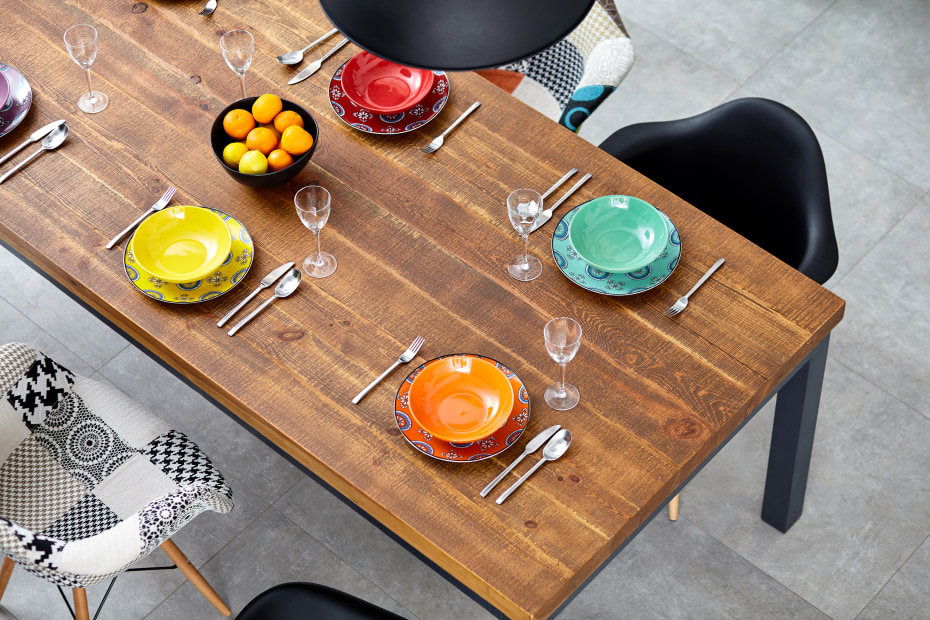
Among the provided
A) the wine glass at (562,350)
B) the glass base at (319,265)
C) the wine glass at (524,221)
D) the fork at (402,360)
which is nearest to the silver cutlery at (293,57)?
the glass base at (319,265)

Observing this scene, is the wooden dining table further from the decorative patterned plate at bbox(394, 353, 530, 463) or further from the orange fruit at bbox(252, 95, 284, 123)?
the orange fruit at bbox(252, 95, 284, 123)

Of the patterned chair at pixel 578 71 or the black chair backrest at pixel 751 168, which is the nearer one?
the black chair backrest at pixel 751 168

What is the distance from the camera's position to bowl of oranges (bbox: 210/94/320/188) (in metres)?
2.04

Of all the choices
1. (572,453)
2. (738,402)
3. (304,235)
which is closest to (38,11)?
(304,235)

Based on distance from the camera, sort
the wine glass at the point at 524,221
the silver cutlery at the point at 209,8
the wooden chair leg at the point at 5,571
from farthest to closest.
A: the silver cutlery at the point at 209,8 → the wooden chair leg at the point at 5,571 → the wine glass at the point at 524,221

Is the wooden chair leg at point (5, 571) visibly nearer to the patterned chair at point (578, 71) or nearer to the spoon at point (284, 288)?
the spoon at point (284, 288)

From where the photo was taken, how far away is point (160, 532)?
183 cm

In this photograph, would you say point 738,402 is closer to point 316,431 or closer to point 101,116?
point 316,431

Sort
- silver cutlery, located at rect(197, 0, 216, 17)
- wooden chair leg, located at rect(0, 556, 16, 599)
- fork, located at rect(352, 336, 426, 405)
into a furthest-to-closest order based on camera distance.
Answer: silver cutlery, located at rect(197, 0, 216, 17) < wooden chair leg, located at rect(0, 556, 16, 599) < fork, located at rect(352, 336, 426, 405)

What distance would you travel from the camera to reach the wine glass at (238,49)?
85.1 inches

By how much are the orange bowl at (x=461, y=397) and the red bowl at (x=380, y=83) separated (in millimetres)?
690

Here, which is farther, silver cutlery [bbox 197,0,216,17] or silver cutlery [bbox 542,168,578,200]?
silver cutlery [bbox 197,0,216,17]

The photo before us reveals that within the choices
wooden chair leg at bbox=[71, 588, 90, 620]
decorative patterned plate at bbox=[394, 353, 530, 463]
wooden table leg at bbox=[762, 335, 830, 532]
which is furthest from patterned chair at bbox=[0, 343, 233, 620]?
wooden table leg at bbox=[762, 335, 830, 532]

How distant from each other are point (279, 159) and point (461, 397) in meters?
0.64
